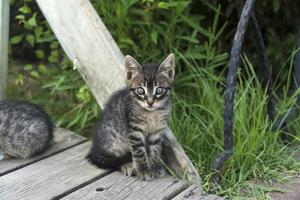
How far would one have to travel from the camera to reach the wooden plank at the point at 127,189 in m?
3.26

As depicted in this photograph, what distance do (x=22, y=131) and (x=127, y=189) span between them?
97 centimetres

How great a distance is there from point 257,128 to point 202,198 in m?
0.75

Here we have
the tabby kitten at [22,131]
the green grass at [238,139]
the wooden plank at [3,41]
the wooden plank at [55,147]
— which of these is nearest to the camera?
the green grass at [238,139]

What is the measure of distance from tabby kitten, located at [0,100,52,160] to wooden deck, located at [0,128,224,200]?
3.1 inches

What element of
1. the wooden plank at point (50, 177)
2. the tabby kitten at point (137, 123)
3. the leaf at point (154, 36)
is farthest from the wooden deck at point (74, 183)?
the leaf at point (154, 36)

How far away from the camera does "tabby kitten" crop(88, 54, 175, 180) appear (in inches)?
131

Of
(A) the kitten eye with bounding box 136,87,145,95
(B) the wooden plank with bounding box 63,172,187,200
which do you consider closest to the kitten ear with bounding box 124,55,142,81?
(A) the kitten eye with bounding box 136,87,145,95

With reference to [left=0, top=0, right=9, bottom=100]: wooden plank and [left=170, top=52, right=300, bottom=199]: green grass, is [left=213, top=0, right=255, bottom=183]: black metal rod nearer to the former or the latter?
[left=170, top=52, right=300, bottom=199]: green grass

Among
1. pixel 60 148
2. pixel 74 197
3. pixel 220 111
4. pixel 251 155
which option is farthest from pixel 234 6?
pixel 74 197

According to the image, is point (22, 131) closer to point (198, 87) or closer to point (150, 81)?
point (150, 81)

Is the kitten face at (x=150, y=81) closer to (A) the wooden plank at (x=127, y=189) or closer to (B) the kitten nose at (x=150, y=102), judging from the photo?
(B) the kitten nose at (x=150, y=102)

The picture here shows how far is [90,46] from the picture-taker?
384cm

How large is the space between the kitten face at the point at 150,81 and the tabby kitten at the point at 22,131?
88 cm

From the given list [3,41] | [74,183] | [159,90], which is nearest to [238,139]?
[159,90]
